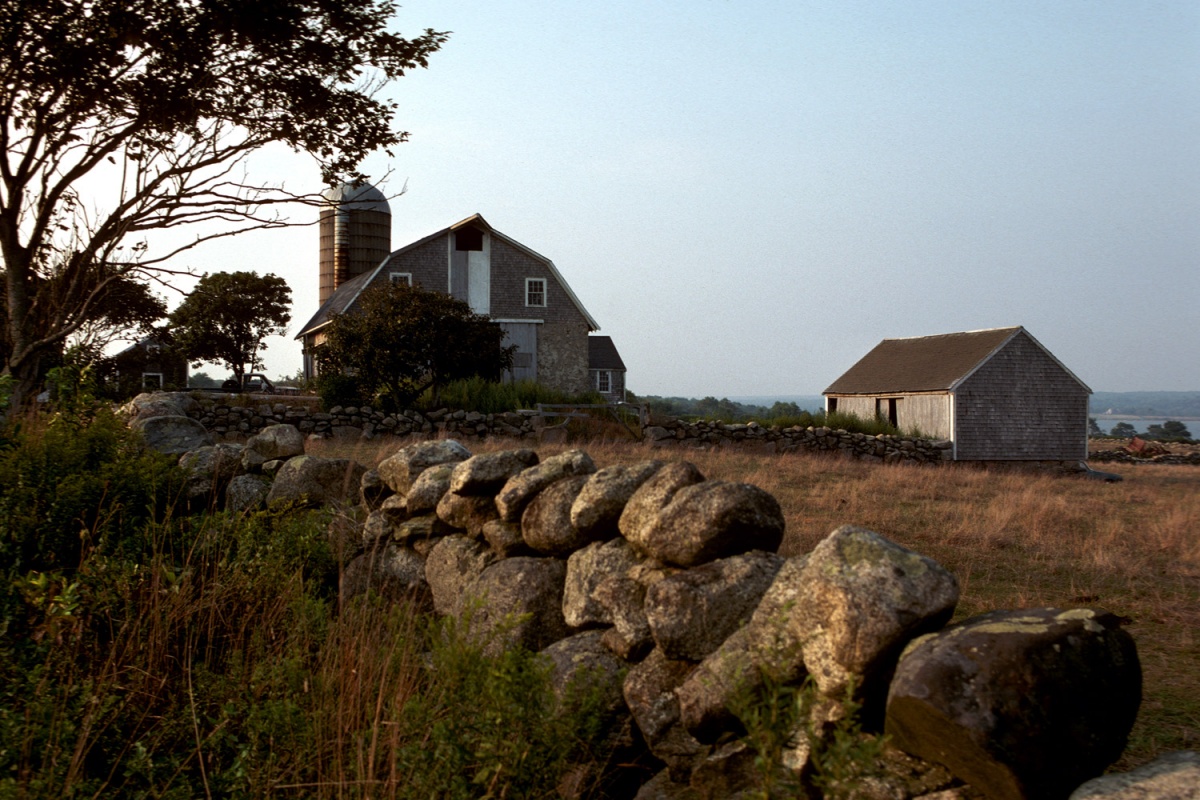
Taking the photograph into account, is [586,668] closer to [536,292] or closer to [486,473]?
[486,473]

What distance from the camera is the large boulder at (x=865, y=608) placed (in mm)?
2752

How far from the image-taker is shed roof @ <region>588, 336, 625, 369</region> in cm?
4322

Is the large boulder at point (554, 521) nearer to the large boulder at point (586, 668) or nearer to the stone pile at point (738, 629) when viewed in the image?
the stone pile at point (738, 629)

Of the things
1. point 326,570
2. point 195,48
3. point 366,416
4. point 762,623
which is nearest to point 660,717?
point 762,623

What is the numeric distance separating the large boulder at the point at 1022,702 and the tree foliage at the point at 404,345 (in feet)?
64.3

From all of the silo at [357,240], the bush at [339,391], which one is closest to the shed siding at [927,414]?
the bush at [339,391]

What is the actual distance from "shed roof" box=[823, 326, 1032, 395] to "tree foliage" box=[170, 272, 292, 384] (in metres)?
26.5

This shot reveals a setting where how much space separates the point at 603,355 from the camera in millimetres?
44031

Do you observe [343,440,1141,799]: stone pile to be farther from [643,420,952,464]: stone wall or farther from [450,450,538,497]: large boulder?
[643,420,952,464]: stone wall

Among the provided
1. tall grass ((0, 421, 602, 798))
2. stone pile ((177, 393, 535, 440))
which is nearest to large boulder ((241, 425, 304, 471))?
tall grass ((0, 421, 602, 798))

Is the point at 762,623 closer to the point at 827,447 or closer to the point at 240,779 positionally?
the point at 240,779

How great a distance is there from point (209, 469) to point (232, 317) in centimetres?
3827

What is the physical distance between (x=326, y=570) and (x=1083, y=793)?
5114 millimetres

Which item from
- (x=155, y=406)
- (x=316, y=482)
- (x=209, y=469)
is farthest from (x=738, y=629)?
(x=155, y=406)
